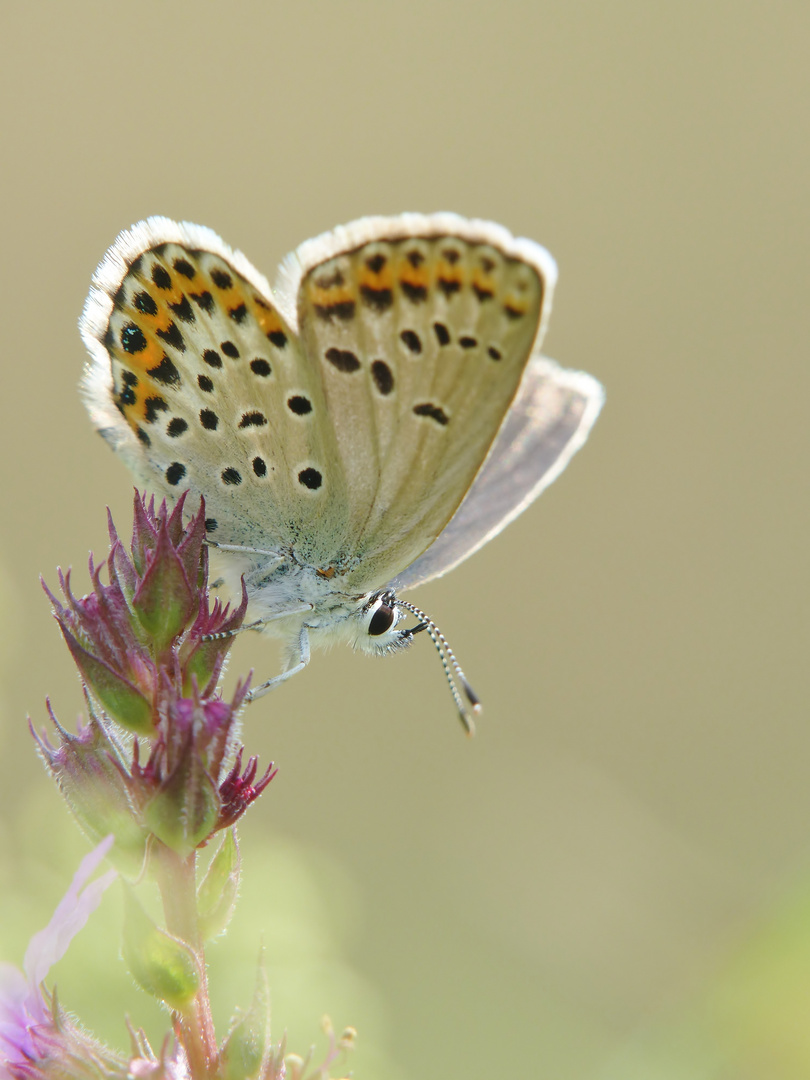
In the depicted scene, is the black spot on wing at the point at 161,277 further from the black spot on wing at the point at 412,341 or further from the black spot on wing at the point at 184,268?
the black spot on wing at the point at 412,341

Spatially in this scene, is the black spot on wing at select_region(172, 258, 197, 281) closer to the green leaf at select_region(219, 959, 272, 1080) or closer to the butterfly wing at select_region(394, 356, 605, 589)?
the butterfly wing at select_region(394, 356, 605, 589)

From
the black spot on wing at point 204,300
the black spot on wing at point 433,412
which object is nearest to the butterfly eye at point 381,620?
the black spot on wing at point 433,412

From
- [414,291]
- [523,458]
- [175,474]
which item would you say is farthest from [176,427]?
[523,458]

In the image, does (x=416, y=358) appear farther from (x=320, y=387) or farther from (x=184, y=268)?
(x=184, y=268)

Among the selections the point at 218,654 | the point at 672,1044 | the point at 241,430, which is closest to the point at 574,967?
the point at 672,1044

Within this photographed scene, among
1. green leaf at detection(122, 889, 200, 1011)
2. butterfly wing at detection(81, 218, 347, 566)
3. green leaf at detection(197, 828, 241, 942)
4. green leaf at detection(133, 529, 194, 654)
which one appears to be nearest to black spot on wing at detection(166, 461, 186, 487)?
butterfly wing at detection(81, 218, 347, 566)

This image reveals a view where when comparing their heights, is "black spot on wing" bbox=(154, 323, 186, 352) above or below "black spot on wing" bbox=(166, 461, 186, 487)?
above

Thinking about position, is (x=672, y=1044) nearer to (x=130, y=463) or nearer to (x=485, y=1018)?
(x=485, y=1018)
